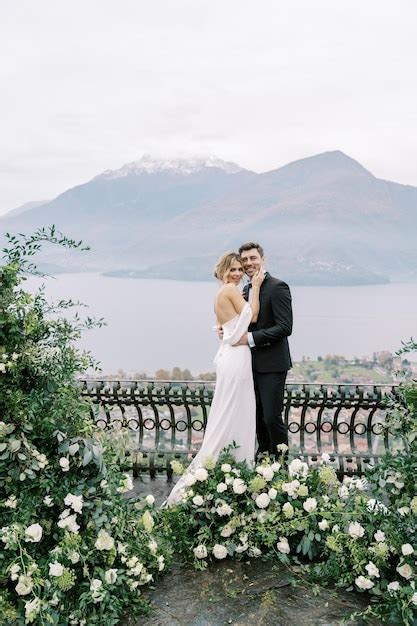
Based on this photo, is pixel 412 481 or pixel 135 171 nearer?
pixel 412 481

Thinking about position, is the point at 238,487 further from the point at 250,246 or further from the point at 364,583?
the point at 250,246

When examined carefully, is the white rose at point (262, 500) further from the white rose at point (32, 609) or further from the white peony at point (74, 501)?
the white rose at point (32, 609)

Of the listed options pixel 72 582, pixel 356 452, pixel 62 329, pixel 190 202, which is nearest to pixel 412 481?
pixel 72 582

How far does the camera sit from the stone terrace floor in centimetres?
306

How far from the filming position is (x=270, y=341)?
15.5 ft

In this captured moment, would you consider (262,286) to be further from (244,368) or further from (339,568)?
(339,568)

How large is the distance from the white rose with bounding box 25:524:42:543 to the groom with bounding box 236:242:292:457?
2.50 metres

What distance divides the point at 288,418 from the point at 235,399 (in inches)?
49.0

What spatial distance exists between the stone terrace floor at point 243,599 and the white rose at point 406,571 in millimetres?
355

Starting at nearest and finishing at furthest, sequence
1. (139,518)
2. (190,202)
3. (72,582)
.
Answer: (72,582)
(139,518)
(190,202)

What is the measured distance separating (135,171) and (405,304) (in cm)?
7386

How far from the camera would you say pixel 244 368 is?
4.76 metres

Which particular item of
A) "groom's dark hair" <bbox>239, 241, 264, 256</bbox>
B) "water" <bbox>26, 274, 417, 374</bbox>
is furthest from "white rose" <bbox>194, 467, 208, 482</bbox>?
"water" <bbox>26, 274, 417, 374</bbox>

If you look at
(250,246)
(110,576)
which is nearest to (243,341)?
(250,246)
